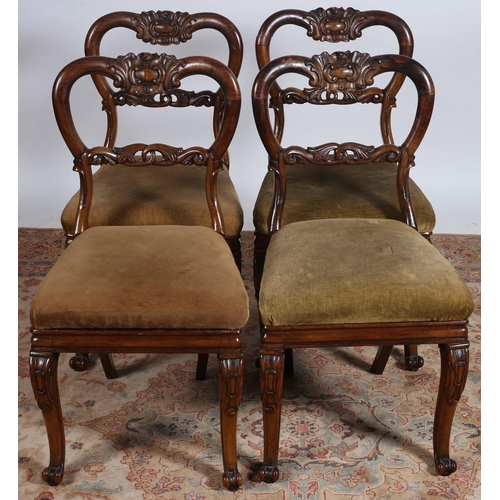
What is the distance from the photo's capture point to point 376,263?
1943 millimetres

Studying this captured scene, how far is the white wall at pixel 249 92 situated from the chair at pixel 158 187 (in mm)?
787

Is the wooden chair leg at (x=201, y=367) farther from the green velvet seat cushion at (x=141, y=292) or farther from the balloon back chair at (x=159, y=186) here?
the green velvet seat cushion at (x=141, y=292)

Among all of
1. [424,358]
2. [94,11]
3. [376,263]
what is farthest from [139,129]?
[376,263]

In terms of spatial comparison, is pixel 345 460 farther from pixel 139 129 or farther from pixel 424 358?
pixel 139 129

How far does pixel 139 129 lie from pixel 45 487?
6.81 feet

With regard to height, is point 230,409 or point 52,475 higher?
point 230,409

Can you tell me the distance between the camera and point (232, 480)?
6.57 feet

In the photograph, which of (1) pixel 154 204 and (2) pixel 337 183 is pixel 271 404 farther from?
(2) pixel 337 183

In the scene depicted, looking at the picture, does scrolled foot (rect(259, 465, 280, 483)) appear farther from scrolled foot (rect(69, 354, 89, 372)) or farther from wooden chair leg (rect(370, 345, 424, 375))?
scrolled foot (rect(69, 354, 89, 372))

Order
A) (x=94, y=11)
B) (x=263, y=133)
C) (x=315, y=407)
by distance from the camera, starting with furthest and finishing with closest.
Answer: (x=94, y=11), (x=315, y=407), (x=263, y=133)

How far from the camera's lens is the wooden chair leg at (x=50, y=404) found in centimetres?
188

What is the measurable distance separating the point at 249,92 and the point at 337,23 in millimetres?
990

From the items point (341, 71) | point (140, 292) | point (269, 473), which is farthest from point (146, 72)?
point (269, 473)

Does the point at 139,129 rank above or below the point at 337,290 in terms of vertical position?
above
